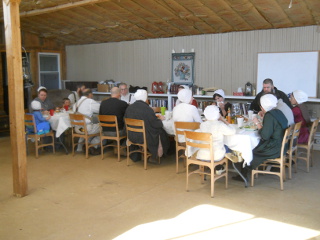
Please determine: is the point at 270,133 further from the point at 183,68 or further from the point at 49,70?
the point at 49,70

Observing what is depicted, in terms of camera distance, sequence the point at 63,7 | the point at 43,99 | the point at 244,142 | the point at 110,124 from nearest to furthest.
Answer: the point at 244,142, the point at 110,124, the point at 63,7, the point at 43,99

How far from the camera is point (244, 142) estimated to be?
4617mm

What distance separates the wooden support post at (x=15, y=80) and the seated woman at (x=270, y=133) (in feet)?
10.2

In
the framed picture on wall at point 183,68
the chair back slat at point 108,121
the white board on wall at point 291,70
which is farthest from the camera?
the framed picture on wall at point 183,68

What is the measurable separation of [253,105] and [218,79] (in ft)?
5.72

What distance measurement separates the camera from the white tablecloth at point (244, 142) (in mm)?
4609

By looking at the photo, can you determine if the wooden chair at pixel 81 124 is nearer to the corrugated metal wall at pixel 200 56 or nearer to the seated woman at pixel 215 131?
the seated woman at pixel 215 131

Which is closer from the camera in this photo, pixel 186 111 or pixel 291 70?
pixel 186 111

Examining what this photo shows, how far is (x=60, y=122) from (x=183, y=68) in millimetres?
3450

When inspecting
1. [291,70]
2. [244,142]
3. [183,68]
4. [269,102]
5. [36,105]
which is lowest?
[244,142]

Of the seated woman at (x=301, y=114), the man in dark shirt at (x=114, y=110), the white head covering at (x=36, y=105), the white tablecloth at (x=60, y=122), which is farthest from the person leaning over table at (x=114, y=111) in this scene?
the seated woman at (x=301, y=114)

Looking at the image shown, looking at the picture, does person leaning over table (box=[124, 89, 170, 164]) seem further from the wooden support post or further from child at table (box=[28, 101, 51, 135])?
the wooden support post

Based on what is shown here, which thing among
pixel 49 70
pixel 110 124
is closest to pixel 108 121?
pixel 110 124

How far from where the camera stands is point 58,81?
1107cm
